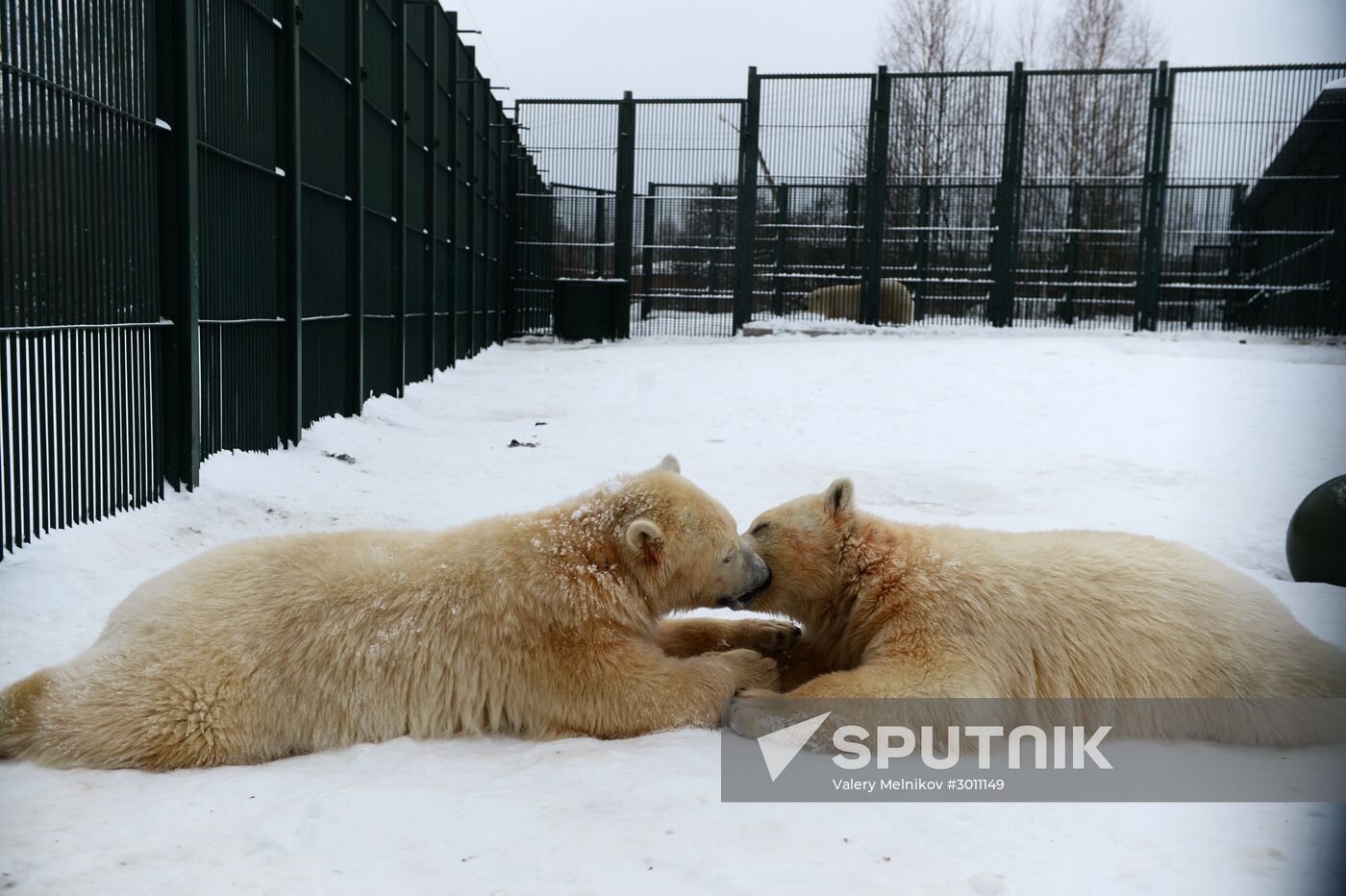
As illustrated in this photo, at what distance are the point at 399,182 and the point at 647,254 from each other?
906 centimetres

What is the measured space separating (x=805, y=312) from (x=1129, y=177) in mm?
5618

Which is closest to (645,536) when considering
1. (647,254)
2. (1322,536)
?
(1322,536)

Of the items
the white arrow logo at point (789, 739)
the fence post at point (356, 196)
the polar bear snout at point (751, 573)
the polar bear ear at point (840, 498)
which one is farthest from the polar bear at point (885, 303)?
the white arrow logo at point (789, 739)

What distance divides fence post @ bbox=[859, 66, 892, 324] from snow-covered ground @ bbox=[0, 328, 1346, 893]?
403cm

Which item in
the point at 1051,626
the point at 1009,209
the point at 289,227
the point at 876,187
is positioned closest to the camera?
the point at 1051,626

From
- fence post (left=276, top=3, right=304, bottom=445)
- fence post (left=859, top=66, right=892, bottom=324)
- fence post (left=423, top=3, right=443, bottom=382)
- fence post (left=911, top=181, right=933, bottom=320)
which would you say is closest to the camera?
fence post (left=276, top=3, right=304, bottom=445)

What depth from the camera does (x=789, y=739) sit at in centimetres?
300

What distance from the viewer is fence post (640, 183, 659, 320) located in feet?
63.5

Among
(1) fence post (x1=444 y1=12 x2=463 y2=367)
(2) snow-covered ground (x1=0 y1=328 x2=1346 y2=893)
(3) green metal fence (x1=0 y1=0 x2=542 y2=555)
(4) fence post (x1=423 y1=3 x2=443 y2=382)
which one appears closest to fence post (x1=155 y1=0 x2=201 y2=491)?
(3) green metal fence (x1=0 y1=0 x2=542 y2=555)

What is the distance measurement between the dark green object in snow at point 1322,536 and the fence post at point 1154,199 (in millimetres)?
13719

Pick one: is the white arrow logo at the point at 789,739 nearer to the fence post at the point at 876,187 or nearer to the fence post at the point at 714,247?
the fence post at the point at 876,187

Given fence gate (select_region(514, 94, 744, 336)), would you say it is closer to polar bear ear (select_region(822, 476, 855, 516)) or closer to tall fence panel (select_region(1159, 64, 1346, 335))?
tall fence panel (select_region(1159, 64, 1346, 335))

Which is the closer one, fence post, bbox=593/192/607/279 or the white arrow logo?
the white arrow logo

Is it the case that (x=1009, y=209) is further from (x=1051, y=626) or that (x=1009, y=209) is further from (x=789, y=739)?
(x=789, y=739)
